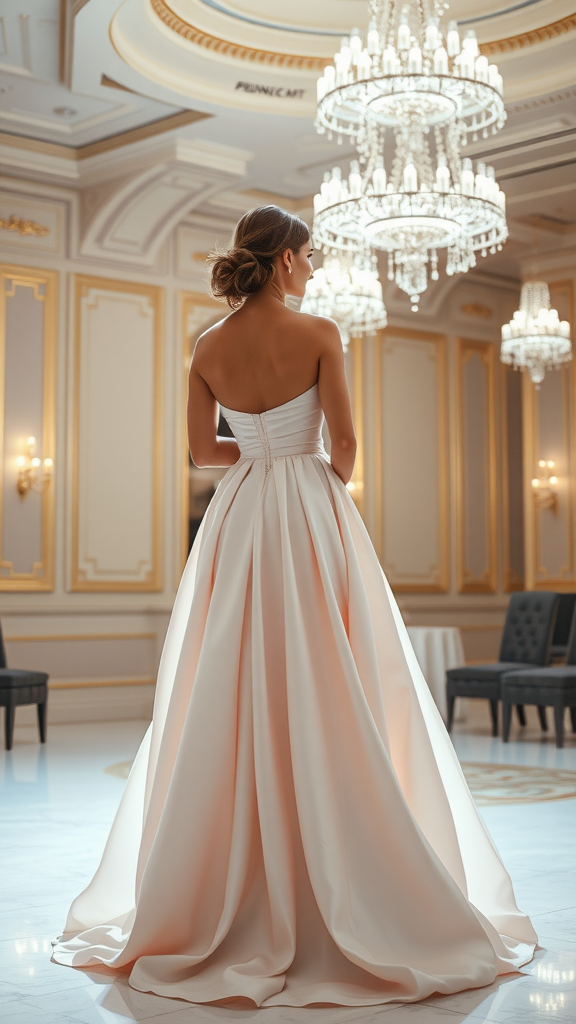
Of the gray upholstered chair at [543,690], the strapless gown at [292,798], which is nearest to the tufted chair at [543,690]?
the gray upholstered chair at [543,690]

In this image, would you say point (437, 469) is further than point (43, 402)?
Yes

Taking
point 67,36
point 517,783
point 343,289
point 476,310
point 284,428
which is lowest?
point 517,783

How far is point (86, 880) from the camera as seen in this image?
3488mm

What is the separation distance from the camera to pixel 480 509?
11.2m

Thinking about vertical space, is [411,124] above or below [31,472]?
above

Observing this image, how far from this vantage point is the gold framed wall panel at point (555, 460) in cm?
1036

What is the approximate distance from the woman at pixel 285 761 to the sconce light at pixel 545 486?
316 inches

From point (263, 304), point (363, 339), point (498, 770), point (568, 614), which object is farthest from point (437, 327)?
point (263, 304)

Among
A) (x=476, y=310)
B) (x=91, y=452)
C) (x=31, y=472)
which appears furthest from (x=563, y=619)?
(x=31, y=472)

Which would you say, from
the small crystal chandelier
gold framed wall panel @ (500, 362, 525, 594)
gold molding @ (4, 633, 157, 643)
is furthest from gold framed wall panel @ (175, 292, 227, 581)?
gold framed wall panel @ (500, 362, 525, 594)

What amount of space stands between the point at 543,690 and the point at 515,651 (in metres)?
1.06

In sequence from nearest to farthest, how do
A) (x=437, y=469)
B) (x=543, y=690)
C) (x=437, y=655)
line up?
(x=543, y=690) → (x=437, y=655) → (x=437, y=469)

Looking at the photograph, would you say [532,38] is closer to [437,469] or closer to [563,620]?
[437,469]

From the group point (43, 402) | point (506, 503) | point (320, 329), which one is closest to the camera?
point (320, 329)
